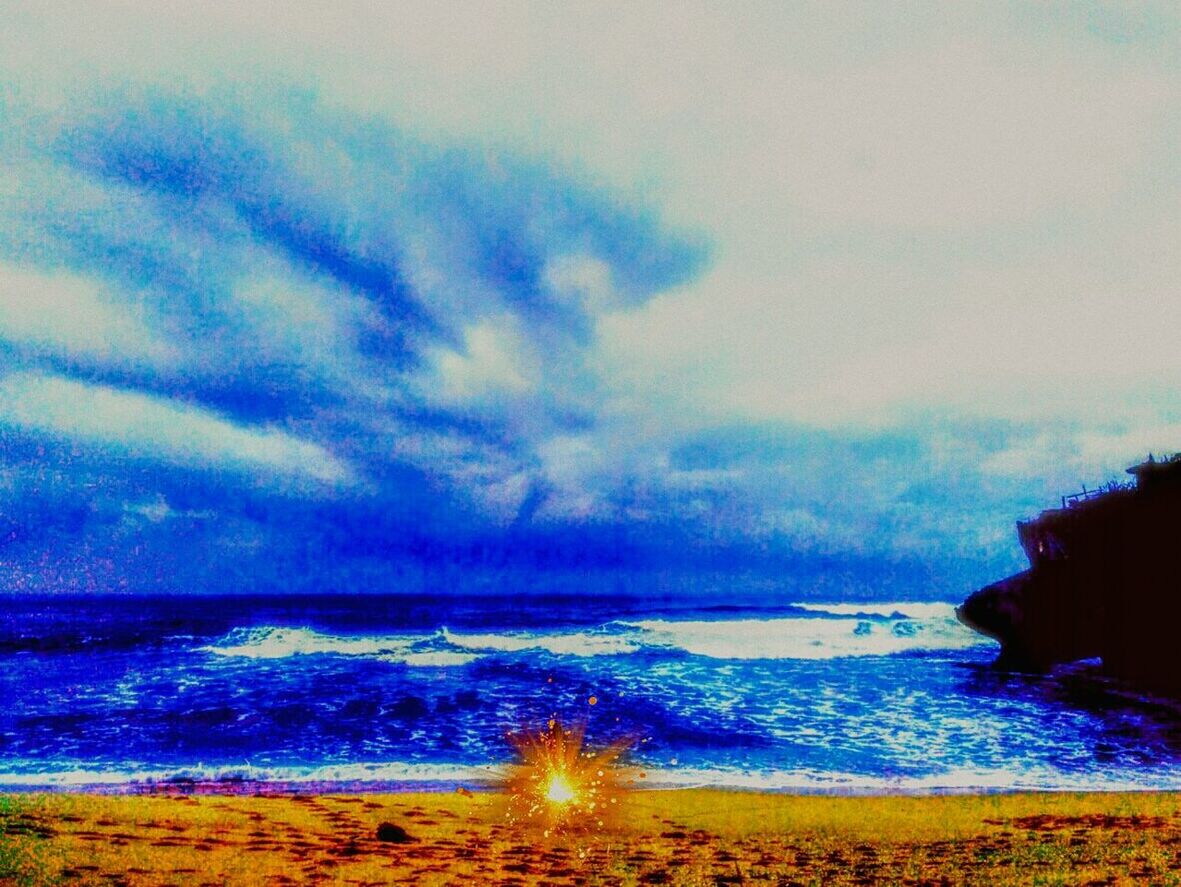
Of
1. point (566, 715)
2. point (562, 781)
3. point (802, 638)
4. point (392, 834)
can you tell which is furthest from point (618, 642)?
point (392, 834)

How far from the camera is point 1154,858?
323 inches

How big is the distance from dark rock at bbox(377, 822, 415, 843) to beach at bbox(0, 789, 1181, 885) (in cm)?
2

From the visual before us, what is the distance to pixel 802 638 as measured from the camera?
46500 millimetres

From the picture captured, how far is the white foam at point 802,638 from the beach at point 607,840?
24.0 metres

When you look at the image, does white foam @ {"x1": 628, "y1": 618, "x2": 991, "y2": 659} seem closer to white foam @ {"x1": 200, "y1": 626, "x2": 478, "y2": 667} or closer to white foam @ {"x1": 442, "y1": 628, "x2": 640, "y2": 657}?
white foam @ {"x1": 442, "y1": 628, "x2": 640, "y2": 657}

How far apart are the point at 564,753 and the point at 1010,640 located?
26.7 metres

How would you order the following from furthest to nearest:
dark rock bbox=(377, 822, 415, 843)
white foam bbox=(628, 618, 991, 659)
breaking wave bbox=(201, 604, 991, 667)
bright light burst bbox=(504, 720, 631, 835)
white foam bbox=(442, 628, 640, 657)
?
1. white foam bbox=(628, 618, 991, 659)
2. white foam bbox=(442, 628, 640, 657)
3. breaking wave bbox=(201, 604, 991, 667)
4. bright light burst bbox=(504, 720, 631, 835)
5. dark rock bbox=(377, 822, 415, 843)

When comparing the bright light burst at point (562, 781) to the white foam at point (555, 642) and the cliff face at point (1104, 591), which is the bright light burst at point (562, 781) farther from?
the cliff face at point (1104, 591)

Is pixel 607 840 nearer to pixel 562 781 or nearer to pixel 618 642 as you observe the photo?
pixel 562 781

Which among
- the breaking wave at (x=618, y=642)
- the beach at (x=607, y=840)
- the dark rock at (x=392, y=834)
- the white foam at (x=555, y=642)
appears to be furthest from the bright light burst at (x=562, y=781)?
the white foam at (x=555, y=642)

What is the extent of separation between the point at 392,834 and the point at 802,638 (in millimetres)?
41072

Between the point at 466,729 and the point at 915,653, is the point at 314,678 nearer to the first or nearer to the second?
the point at 466,729

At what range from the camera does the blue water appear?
13.8 m

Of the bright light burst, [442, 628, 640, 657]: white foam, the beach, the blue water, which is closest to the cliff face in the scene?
the blue water
